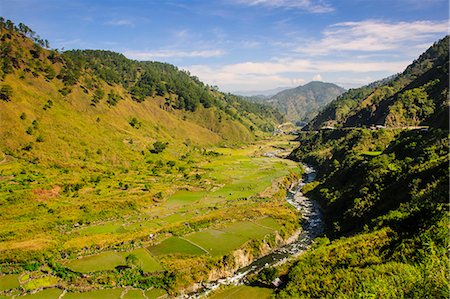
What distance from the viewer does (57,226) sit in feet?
183

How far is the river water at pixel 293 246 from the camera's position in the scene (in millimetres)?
42469

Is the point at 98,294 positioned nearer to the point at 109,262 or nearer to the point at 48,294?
the point at 48,294

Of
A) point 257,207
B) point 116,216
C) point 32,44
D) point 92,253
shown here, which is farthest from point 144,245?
point 32,44

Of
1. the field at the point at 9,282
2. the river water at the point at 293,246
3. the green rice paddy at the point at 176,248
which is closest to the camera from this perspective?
Result: the field at the point at 9,282

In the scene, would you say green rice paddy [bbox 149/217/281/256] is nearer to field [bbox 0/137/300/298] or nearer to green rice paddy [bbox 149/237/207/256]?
green rice paddy [bbox 149/237/207/256]

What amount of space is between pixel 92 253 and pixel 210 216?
2365 cm

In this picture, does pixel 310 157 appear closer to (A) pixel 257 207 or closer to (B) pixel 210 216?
(A) pixel 257 207

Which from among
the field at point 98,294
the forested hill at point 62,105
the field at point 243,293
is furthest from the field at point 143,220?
the forested hill at point 62,105

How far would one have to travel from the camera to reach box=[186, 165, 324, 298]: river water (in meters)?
42.5

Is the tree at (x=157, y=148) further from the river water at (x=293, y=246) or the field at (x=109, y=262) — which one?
the field at (x=109, y=262)

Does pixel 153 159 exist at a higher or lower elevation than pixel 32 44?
lower

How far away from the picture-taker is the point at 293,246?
177 ft

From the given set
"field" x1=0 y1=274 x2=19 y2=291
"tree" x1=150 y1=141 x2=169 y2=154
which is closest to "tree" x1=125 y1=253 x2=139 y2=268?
"field" x1=0 y1=274 x2=19 y2=291

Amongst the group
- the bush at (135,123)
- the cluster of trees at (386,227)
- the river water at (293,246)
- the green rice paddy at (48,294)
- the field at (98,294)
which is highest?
the bush at (135,123)
